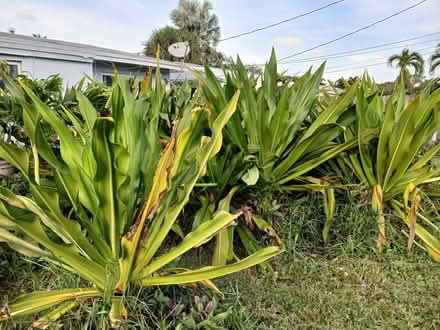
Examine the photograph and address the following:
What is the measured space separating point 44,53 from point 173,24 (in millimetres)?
23716

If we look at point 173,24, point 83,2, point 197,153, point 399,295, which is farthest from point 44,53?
point 173,24

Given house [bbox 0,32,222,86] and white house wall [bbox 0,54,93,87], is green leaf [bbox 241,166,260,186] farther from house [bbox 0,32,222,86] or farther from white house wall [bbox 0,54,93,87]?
white house wall [bbox 0,54,93,87]

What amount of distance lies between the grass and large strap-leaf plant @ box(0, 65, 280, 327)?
12 cm

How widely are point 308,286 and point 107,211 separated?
122cm

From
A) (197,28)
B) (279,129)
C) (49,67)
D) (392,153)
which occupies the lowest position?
(392,153)

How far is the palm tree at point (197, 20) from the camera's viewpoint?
29.7 m

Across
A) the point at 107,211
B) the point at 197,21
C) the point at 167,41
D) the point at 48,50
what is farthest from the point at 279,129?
the point at 197,21

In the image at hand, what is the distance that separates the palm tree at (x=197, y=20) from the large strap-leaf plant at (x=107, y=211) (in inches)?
1207

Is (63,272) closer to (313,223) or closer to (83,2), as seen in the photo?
(313,223)

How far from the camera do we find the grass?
1419 mm

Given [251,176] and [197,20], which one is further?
[197,20]

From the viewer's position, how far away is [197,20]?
30.1 m

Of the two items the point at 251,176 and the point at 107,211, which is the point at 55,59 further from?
the point at 107,211

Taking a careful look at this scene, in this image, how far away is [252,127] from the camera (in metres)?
2.21
